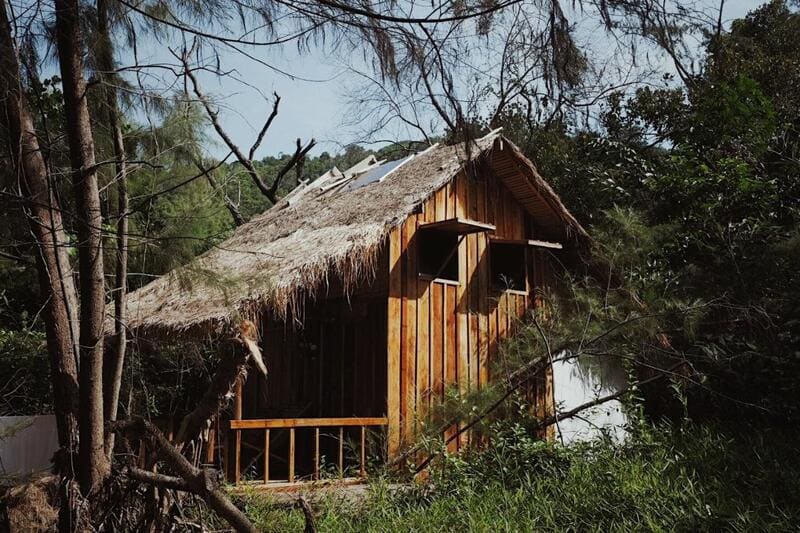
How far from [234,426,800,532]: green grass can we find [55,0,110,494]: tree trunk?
1.70 metres

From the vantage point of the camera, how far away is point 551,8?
116 inches

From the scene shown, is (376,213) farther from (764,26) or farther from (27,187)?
(764,26)

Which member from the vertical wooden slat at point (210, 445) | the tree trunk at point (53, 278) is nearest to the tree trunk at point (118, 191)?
the tree trunk at point (53, 278)

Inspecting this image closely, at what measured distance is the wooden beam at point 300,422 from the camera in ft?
20.5

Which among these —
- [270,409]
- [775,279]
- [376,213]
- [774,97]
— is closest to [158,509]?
[376,213]

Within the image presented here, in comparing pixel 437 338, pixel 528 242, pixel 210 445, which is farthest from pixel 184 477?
pixel 528 242

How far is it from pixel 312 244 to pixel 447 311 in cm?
186

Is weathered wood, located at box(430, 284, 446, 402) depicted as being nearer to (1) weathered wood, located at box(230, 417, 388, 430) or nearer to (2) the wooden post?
(1) weathered wood, located at box(230, 417, 388, 430)

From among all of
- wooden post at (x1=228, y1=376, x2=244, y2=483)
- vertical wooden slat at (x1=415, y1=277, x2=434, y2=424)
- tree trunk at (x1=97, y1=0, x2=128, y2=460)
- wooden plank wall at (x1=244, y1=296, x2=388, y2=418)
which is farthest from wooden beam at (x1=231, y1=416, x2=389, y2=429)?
tree trunk at (x1=97, y1=0, x2=128, y2=460)

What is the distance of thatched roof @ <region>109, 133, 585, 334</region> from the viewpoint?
599 cm

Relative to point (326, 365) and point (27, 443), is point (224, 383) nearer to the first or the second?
point (27, 443)

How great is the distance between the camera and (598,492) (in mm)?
5562

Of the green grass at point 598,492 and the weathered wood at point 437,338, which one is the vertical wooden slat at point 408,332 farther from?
the green grass at point 598,492

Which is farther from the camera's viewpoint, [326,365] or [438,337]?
[326,365]
